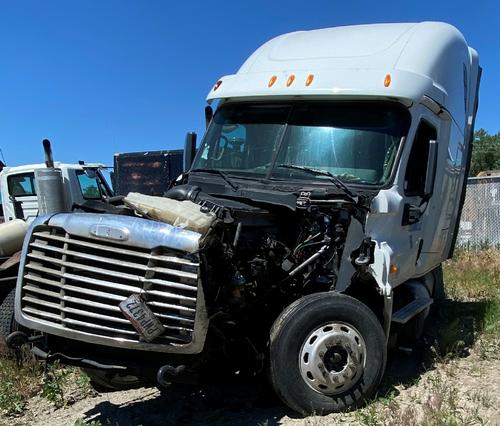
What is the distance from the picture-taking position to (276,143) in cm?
564

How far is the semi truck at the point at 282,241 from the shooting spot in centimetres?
406

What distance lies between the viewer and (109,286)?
4059 millimetres

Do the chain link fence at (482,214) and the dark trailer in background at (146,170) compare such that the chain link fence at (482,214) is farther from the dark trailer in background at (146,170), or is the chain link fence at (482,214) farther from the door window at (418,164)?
the door window at (418,164)

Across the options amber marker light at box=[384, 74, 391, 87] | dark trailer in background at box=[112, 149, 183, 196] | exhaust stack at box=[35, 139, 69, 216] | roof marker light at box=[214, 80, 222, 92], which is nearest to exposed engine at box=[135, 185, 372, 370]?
amber marker light at box=[384, 74, 391, 87]

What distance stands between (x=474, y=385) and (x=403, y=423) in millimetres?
1373

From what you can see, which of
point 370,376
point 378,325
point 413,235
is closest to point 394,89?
point 413,235

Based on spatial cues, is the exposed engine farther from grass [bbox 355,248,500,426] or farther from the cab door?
A: the cab door

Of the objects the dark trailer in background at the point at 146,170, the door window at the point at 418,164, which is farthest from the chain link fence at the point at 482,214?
the door window at the point at 418,164

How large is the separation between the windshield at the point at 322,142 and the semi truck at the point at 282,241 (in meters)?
0.01

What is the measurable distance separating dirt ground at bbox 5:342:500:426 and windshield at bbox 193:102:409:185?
6.21 ft

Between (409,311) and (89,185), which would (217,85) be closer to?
(409,311)

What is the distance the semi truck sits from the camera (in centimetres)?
406

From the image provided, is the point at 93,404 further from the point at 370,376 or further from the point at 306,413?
the point at 370,376

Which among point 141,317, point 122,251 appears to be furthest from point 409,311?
point 122,251
